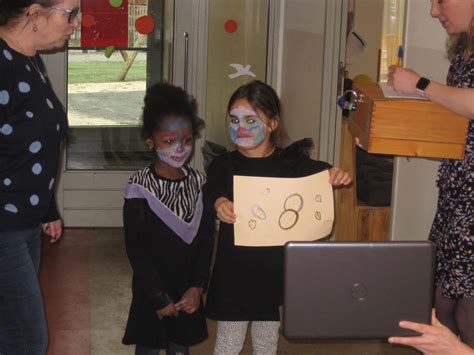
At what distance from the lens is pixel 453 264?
8.53ft

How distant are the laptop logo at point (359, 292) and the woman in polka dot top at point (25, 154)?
1.18 m

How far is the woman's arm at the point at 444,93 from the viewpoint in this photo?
7.75 ft

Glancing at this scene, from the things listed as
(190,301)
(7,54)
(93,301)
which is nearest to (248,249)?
(190,301)

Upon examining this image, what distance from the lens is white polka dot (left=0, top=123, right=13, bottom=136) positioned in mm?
2377

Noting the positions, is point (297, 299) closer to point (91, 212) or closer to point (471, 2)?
point (471, 2)

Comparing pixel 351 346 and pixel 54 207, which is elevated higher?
pixel 54 207

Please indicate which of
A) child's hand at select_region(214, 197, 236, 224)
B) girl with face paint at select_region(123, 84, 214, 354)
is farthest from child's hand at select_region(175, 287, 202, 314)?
child's hand at select_region(214, 197, 236, 224)

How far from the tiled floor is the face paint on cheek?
4.03ft

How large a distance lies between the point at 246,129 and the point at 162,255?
56 centimetres

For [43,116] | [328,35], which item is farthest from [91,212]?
[43,116]

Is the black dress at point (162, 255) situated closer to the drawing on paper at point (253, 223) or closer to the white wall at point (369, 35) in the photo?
the drawing on paper at point (253, 223)

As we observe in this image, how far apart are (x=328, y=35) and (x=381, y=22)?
15.5 ft

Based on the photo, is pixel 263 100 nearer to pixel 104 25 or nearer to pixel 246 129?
pixel 246 129

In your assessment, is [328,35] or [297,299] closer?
[297,299]
